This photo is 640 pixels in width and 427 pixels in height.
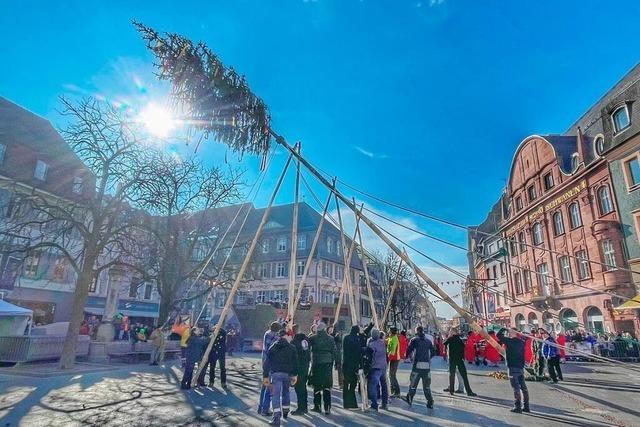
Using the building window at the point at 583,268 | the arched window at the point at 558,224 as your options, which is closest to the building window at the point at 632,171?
the building window at the point at 583,268

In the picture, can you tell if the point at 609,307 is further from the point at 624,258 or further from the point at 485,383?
the point at 485,383

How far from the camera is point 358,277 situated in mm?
53750

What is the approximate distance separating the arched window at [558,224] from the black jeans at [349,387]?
28.0 meters

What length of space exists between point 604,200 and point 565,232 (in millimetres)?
4178

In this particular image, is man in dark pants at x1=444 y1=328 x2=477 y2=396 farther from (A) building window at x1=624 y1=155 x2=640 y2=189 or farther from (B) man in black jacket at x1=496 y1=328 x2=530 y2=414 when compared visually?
(A) building window at x1=624 y1=155 x2=640 y2=189

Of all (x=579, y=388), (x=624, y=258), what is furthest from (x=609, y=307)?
(x=579, y=388)

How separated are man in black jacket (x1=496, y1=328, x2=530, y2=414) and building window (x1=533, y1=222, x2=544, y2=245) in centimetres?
2725

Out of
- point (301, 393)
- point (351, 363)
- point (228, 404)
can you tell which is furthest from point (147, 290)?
point (351, 363)

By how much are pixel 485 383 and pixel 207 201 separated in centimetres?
1735

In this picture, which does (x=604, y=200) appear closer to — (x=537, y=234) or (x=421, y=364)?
(x=537, y=234)

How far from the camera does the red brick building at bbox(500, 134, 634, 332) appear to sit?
2433 cm

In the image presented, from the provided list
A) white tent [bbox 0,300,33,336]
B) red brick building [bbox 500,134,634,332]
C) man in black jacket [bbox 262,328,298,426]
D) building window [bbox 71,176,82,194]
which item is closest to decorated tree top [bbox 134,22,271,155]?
man in black jacket [bbox 262,328,298,426]

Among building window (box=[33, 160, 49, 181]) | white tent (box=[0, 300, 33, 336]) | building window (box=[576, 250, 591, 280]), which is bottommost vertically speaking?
white tent (box=[0, 300, 33, 336])

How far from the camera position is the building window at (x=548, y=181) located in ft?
104
